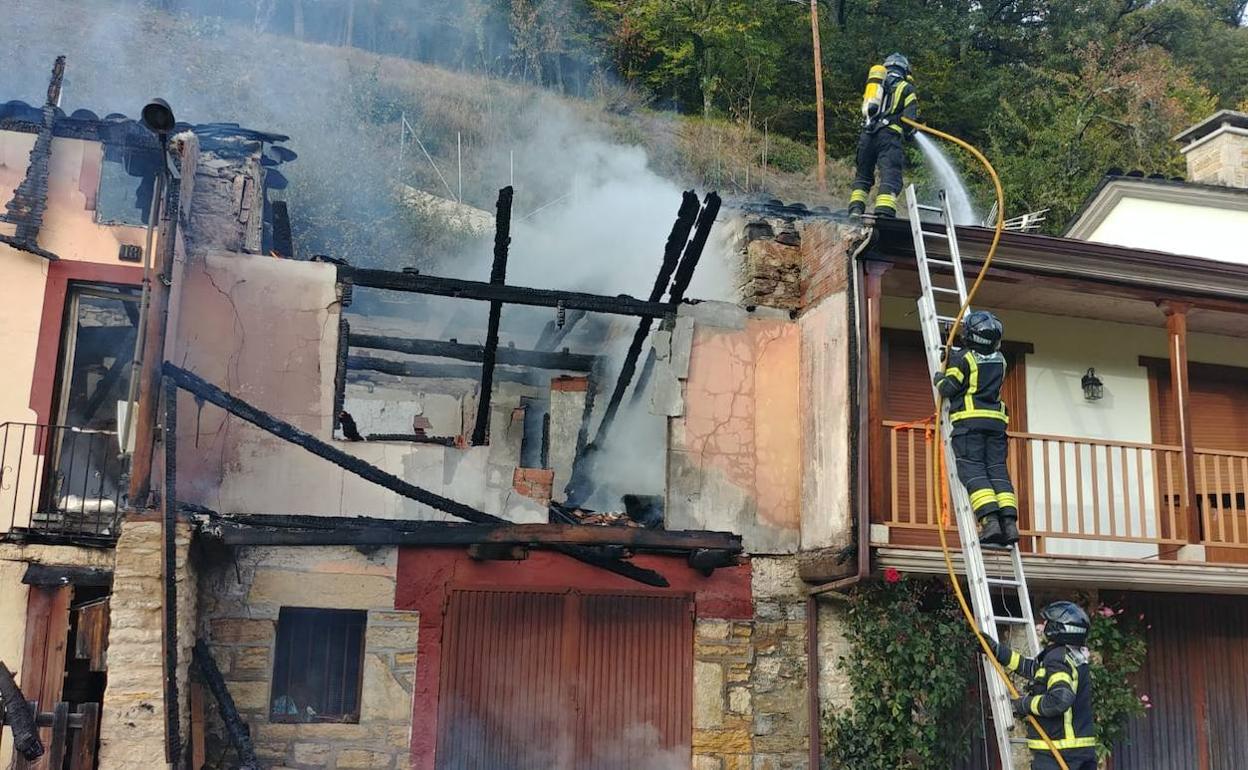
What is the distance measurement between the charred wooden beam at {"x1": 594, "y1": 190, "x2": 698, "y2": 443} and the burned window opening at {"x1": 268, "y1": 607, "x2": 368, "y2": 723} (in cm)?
360

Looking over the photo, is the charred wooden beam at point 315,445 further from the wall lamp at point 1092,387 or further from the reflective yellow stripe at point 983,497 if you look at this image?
the wall lamp at point 1092,387

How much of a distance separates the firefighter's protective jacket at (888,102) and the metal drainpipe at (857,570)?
1019mm

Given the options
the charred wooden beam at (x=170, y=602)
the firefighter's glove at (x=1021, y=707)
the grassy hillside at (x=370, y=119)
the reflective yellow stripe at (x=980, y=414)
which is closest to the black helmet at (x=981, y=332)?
the reflective yellow stripe at (x=980, y=414)

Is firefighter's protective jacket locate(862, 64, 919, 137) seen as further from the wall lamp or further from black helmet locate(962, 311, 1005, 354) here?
the wall lamp

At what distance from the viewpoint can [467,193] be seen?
27.2m

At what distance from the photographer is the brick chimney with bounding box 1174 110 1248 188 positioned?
16.1 metres

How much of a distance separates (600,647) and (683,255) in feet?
12.2

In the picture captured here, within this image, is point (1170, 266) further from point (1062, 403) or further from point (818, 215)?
point (818, 215)

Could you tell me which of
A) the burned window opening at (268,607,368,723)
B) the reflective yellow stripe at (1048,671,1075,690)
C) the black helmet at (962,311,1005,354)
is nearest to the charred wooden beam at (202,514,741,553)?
the burned window opening at (268,607,368,723)

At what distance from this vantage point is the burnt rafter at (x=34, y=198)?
920 centimetres

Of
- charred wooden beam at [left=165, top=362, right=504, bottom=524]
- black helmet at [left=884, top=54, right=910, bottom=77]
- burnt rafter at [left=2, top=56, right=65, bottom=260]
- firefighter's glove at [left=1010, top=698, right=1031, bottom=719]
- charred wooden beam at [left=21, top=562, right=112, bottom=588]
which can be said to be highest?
black helmet at [left=884, top=54, right=910, bottom=77]

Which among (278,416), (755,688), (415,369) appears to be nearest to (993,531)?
(755,688)

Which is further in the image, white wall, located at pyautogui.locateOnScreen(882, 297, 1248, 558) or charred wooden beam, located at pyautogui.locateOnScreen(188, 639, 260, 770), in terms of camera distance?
white wall, located at pyautogui.locateOnScreen(882, 297, 1248, 558)

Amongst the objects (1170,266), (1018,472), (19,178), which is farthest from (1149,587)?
(19,178)
